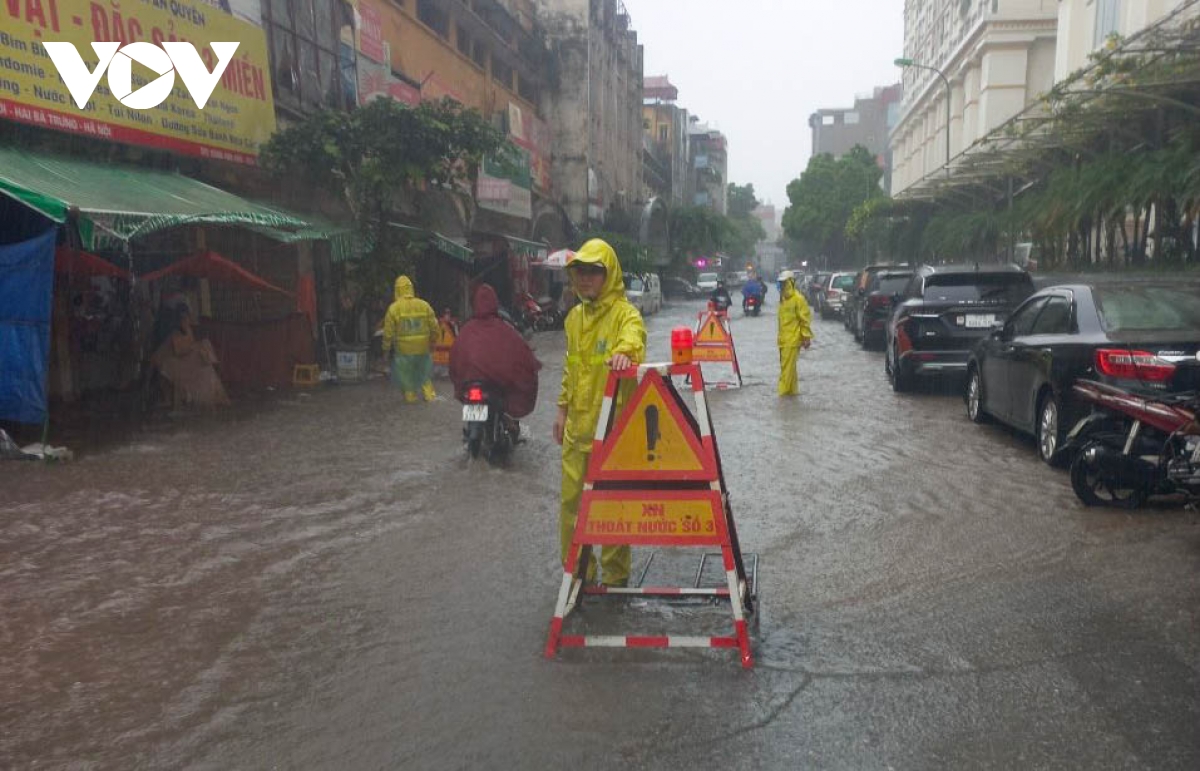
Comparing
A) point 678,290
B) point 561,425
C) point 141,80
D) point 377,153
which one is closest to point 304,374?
point 377,153

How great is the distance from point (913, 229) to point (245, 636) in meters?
42.9

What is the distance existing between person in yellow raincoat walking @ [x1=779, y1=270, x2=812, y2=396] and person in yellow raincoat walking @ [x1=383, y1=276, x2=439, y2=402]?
4.52 metres

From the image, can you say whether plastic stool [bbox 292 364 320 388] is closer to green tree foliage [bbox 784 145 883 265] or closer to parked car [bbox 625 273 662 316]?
parked car [bbox 625 273 662 316]

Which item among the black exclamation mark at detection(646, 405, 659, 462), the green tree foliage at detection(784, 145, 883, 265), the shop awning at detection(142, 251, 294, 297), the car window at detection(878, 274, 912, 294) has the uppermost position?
the green tree foliage at detection(784, 145, 883, 265)

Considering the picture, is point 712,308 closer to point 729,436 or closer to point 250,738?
point 729,436

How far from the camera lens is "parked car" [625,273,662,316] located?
128 ft

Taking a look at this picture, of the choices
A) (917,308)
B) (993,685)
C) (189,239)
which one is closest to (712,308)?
(917,308)

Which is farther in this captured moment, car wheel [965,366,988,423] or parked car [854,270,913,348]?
parked car [854,270,913,348]

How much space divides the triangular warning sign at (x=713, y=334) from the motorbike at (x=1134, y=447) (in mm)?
8571

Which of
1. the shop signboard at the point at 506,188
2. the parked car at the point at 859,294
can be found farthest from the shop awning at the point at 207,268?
the parked car at the point at 859,294

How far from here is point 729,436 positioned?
1109 centimetres

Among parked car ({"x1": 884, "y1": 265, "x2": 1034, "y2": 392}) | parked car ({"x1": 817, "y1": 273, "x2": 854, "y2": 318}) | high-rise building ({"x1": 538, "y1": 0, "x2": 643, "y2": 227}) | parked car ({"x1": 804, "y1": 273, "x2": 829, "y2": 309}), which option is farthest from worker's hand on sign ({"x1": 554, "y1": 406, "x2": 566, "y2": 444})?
high-rise building ({"x1": 538, "y1": 0, "x2": 643, "y2": 227})

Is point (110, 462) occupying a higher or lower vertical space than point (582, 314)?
lower

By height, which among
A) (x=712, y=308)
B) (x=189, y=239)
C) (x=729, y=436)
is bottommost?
(x=729, y=436)
